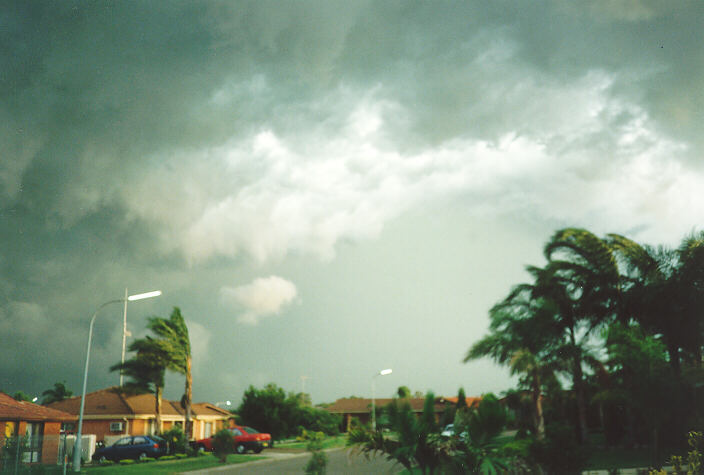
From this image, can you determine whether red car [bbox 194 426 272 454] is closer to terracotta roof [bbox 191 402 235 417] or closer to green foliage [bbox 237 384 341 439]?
green foliage [bbox 237 384 341 439]

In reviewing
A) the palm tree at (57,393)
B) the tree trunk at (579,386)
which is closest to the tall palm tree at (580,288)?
the tree trunk at (579,386)

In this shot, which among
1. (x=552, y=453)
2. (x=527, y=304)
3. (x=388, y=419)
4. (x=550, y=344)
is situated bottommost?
(x=552, y=453)

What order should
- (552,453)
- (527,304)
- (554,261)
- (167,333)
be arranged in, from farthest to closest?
(167,333) → (527,304) → (554,261) → (552,453)

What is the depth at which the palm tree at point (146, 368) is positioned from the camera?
144ft

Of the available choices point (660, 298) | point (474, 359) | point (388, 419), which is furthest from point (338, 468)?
point (388, 419)

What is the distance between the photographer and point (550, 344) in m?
32.1

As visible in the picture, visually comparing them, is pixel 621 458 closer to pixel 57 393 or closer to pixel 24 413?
pixel 24 413

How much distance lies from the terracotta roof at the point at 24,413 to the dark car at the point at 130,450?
286 cm

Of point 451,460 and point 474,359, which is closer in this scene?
point 451,460

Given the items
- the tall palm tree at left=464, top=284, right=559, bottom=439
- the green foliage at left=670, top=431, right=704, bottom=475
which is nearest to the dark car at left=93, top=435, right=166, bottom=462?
the tall palm tree at left=464, top=284, right=559, bottom=439

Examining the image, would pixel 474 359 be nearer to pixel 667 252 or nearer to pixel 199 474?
pixel 667 252

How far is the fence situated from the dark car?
14.4 feet

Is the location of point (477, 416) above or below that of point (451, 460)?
above

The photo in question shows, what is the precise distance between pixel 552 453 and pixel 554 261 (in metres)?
17.8
